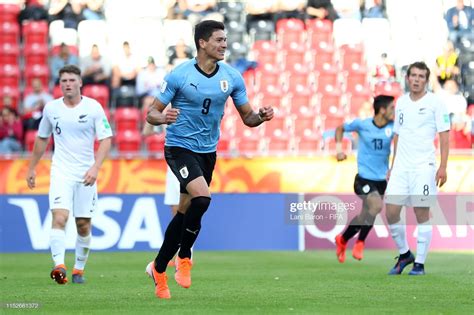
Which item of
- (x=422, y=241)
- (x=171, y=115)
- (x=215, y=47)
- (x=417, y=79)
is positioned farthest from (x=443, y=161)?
(x=171, y=115)

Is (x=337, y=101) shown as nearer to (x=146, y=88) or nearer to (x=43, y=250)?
(x=146, y=88)

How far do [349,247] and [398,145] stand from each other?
603cm

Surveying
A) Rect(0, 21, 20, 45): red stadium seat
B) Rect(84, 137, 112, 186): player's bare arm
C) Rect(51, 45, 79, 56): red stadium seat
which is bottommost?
Rect(84, 137, 112, 186): player's bare arm

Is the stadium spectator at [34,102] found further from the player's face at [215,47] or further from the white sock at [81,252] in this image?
the player's face at [215,47]

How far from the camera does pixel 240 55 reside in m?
24.0

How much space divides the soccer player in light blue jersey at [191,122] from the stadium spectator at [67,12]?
14.5 m

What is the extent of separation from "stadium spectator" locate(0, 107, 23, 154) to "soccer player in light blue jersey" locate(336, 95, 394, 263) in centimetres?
763

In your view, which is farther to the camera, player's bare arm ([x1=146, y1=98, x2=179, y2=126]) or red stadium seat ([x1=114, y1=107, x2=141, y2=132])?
red stadium seat ([x1=114, y1=107, x2=141, y2=132])

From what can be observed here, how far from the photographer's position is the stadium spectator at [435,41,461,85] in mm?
23219

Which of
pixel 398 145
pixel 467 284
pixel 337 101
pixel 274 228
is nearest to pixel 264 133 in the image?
pixel 337 101

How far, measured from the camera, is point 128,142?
2167 cm

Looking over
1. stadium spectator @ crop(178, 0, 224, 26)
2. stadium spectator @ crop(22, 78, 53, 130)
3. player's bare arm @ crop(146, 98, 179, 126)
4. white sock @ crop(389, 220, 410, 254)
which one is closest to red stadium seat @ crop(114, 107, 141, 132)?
stadium spectator @ crop(22, 78, 53, 130)

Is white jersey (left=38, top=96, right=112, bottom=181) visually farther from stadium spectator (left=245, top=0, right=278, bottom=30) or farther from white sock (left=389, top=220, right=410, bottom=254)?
stadium spectator (left=245, top=0, right=278, bottom=30)

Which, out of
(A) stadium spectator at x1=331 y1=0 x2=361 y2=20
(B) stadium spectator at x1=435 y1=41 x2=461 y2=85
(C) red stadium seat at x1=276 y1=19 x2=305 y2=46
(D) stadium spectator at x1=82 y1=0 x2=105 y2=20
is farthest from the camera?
(A) stadium spectator at x1=331 y1=0 x2=361 y2=20
